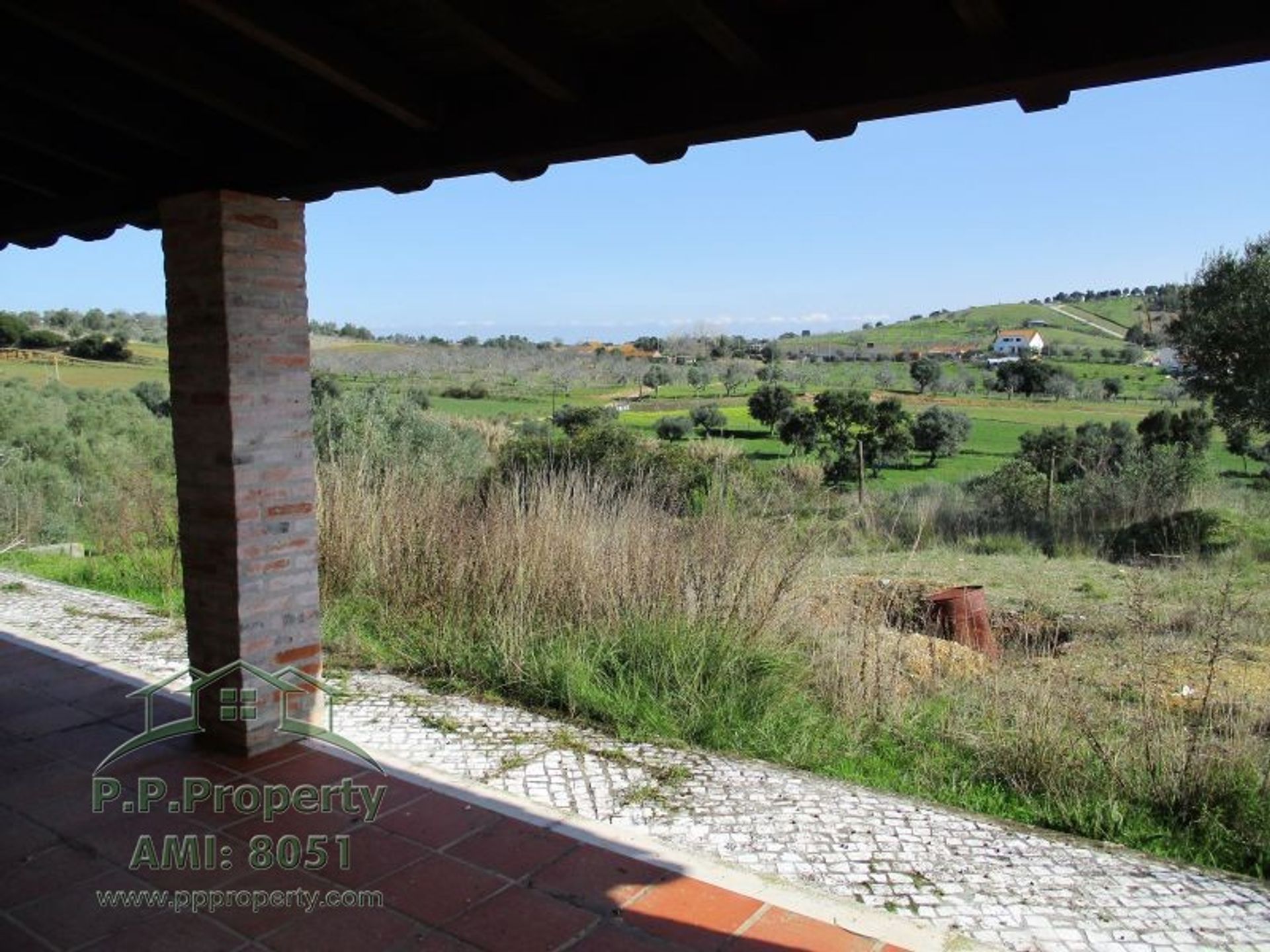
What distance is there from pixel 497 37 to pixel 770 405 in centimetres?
2034

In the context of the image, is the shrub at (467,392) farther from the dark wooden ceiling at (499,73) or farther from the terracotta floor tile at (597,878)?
the terracotta floor tile at (597,878)

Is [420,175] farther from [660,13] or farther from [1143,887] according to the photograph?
[1143,887]

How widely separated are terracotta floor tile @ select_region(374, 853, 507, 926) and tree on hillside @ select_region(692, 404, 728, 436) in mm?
17125

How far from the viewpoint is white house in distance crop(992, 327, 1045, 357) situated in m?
40.8

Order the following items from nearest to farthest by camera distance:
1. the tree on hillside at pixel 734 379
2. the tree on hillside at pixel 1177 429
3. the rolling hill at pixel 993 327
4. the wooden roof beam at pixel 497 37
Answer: the wooden roof beam at pixel 497 37 < the tree on hillside at pixel 1177 429 < the tree on hillside at pixel 734 379 < the rolling hill at pixel 993 327

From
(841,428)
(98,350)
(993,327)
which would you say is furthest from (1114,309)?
(98,350)

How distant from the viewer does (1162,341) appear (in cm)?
1412

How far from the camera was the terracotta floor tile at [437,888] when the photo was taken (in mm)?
2535

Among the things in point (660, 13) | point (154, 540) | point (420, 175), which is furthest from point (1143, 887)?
point (154, 540)

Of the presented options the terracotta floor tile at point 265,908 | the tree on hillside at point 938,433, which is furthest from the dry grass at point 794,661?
the tree on hillside at point 938,433

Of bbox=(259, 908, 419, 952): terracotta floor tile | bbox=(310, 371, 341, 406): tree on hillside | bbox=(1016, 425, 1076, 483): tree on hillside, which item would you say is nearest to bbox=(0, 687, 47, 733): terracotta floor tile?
bbox=(259, 908, 419, 952): terracotta floor tile

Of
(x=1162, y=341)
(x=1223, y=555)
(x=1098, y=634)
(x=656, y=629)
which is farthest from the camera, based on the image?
(x=1162, y=341)

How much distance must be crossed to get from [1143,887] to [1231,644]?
443 cm

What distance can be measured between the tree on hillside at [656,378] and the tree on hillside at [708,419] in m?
4.52
